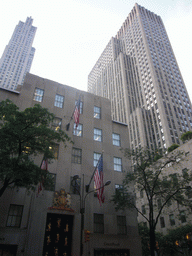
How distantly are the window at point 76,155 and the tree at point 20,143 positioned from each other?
8351 mm

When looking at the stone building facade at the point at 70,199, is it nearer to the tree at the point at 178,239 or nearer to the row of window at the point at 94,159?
the row of window at the point at 94,159

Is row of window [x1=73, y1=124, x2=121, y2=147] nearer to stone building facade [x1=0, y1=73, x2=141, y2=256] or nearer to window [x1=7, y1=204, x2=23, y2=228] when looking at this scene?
stone building facade [x1=0, y1=73, x2=141, y2=256]

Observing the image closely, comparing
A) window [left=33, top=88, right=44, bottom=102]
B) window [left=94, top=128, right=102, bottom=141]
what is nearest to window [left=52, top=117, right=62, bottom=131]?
window [left=33, top=88, right=44, bottom=102]

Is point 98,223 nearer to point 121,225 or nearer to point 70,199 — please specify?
point 121,225

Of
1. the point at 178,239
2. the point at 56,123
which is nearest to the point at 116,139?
the point at 56,123

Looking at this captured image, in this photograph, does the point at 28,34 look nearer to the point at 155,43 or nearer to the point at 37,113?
the point at 155,43

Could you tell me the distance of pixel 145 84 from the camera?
11275 centimetres

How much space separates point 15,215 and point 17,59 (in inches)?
6498

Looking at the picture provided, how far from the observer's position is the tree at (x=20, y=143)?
15.3 meters

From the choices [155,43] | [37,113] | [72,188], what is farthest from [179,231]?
[155,43]

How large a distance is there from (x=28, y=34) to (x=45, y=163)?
206107 millimetres

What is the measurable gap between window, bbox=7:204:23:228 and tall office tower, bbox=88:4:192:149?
7331 cm

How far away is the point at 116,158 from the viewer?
30.3 metres

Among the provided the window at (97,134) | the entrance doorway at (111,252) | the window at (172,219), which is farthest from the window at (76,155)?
the window at (172,219)
